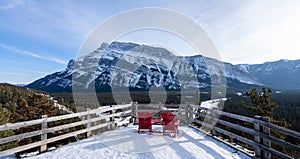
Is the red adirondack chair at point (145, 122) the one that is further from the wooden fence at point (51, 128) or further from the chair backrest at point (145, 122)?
the wooden fence at point (51, 128)

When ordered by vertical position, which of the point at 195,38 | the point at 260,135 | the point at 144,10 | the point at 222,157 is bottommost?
the point at 222,157

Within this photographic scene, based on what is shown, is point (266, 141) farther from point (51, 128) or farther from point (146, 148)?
point (51, 128)

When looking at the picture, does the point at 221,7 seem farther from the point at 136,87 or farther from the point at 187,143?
the point at 136,87

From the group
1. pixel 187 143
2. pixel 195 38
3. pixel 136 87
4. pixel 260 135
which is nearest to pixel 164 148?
pixel 187 143

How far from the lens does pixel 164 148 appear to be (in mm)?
6238

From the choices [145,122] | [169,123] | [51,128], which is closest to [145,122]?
[145,122]


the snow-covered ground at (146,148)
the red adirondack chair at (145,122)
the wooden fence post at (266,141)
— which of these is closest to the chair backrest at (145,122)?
the red adirondack chair at (145,122)

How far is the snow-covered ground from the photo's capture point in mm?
5575

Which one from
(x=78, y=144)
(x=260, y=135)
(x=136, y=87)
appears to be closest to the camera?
(x=260, y=135)

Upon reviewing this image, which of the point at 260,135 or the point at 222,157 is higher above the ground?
the point at 260,135

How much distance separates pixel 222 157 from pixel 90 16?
393 inches

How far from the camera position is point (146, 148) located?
6.23 m

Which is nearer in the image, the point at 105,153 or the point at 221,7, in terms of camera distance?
the point at 105,153

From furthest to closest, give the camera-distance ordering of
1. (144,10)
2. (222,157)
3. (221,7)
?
(221,7)
(144,10)
(222,157)
